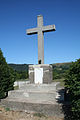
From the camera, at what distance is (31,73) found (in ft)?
28.7

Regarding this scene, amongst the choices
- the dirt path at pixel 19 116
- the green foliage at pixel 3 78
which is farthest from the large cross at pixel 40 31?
the dirt path at pixel 19 116

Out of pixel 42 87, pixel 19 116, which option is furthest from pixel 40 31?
pixel 19 116

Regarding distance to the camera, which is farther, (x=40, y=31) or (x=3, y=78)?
(x=40, y=31)

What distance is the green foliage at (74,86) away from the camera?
4.00m

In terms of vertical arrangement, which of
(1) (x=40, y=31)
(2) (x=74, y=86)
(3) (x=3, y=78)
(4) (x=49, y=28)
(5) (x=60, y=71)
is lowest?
(5) (x=60, y=71)

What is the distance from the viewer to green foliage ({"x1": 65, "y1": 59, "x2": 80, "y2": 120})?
400 centimetres

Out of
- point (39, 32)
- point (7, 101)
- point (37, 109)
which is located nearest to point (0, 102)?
point (7, 101)

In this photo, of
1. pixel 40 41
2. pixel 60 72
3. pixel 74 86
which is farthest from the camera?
pixel 60 72

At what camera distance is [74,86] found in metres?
4.12

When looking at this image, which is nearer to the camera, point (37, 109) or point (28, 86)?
point (37, 109)

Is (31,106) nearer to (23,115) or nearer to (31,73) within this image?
(23,115)

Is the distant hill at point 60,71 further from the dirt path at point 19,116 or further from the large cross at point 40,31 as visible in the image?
the large cross at point 40,31

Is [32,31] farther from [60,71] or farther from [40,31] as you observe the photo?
[60,71]

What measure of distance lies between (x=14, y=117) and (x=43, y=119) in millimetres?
1152
